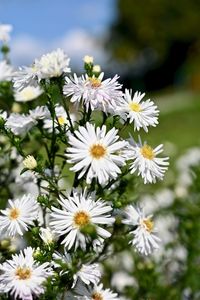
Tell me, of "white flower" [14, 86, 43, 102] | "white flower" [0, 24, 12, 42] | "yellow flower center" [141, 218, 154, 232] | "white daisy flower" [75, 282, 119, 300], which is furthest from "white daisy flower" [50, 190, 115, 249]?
"white flower" [0, 24, 12, 42]

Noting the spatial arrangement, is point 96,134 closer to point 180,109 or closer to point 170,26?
point 180,109

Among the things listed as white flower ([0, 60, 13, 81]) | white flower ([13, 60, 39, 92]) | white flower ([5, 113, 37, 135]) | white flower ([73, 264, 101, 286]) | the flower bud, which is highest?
white flower ([0, 60, 13, 81])

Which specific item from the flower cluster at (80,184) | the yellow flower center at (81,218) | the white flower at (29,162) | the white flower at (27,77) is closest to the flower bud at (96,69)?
the flower cluster at (80,184)

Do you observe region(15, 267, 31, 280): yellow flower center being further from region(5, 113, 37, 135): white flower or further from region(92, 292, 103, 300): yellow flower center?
region(5, 113, 37, 135): white flower

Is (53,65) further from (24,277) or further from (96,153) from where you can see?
(24,277)

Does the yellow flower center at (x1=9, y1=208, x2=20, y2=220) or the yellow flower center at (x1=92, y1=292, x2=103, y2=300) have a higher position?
the yellow flower center at (x1=9, y1=208, x2=20, y2=220)

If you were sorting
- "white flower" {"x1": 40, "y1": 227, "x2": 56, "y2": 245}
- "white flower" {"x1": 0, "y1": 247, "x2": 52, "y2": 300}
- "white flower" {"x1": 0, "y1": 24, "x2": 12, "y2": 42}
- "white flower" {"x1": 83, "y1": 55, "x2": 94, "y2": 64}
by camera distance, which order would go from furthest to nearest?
"white flower" {"x1": 0, "y1": 24, "x2": 12, "y2": 42} < "white flower" {"x1": 83, "y1": 55, "x2": 94, "y2": 64} < "white flower" {"x1": 40, "y1": 227, "x2": 56, "y2": 245} < "white flower" {"x1": 0, "y1": 247, "x2": 52, "y2": 300}

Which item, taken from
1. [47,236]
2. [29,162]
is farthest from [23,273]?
[29,162]
